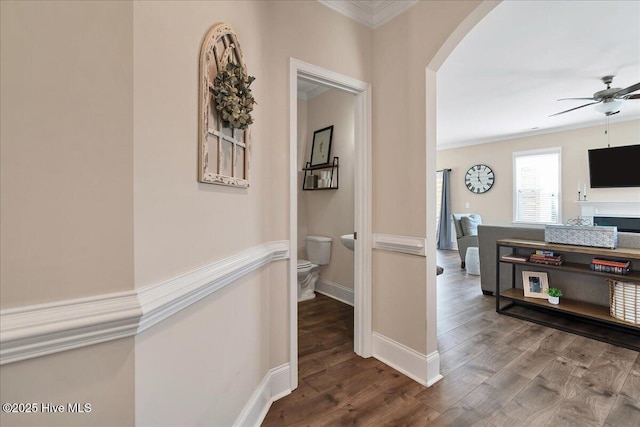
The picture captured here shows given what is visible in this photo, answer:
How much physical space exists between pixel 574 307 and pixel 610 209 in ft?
13.0

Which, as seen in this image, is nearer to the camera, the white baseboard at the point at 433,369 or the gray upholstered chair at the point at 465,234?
the white baseboard at the point at 433,369

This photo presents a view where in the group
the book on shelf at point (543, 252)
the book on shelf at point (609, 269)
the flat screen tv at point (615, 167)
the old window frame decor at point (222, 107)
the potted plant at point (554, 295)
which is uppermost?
the flat screen tv at point (615, 167)

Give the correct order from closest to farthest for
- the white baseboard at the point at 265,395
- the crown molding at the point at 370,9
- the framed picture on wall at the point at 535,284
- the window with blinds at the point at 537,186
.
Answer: the white baseboard at the point at 265,395 < the crown molding at the point at 370,9 < the framed picture on wall at the point at 535,284 < the window with blinds at the point at 537,186

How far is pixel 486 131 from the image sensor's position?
618cm

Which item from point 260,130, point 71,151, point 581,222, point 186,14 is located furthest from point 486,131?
point 71,151

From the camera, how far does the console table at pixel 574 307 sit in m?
2.47

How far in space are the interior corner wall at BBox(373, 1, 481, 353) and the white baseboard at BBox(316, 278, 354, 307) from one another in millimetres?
1085

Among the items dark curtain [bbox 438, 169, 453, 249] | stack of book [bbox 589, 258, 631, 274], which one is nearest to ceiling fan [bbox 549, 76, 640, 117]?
stack of book [bbox 589, 258, 631, 274]

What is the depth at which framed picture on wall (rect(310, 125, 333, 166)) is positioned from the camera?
3.50 meters

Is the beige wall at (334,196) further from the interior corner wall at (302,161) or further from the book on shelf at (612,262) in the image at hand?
the book on shelf at (612,262)

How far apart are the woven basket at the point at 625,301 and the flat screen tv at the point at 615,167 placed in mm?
3453

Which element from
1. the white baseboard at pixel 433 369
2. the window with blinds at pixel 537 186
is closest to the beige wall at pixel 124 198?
the white baseboard at pixel 433 369

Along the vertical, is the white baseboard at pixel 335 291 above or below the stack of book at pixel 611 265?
below

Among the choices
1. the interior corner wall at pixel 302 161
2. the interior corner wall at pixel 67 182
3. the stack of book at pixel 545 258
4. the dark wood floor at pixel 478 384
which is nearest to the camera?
the interior corner wall at pixel 67 182
